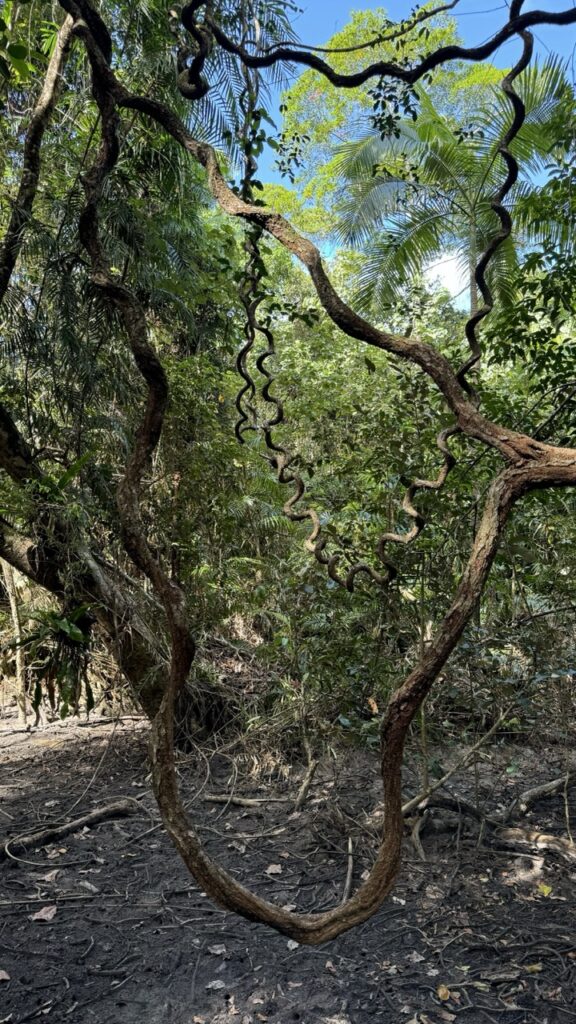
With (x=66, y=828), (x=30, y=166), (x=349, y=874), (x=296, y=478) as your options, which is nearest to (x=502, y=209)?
(x=296, y=478)

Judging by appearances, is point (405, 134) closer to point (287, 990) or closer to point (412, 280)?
point (412, 280)

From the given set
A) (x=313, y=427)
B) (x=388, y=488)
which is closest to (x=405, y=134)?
(x=313, y=427)

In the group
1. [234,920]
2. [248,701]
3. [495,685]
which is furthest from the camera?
[248,701]

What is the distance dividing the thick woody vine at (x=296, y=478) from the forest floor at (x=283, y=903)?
117 cm

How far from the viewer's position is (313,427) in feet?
23.9

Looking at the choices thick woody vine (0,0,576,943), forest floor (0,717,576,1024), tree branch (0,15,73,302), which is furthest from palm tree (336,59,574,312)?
thick woody vine (0,0,576,943)

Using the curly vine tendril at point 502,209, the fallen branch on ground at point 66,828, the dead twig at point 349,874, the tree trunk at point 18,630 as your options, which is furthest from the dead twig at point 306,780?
the curly vine tendril at point 502,209

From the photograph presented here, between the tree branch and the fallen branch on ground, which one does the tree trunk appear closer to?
the fallen branch on ground

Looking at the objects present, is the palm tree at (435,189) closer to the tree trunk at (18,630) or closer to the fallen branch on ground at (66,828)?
the tree trunk at (18,630)

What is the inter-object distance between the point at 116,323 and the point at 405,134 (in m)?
6.35

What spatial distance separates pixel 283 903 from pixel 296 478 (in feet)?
7.26

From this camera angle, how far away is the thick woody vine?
1576 mm

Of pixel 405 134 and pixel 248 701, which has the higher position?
pixel 405 134

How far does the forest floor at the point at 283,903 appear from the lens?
2.78 metres
